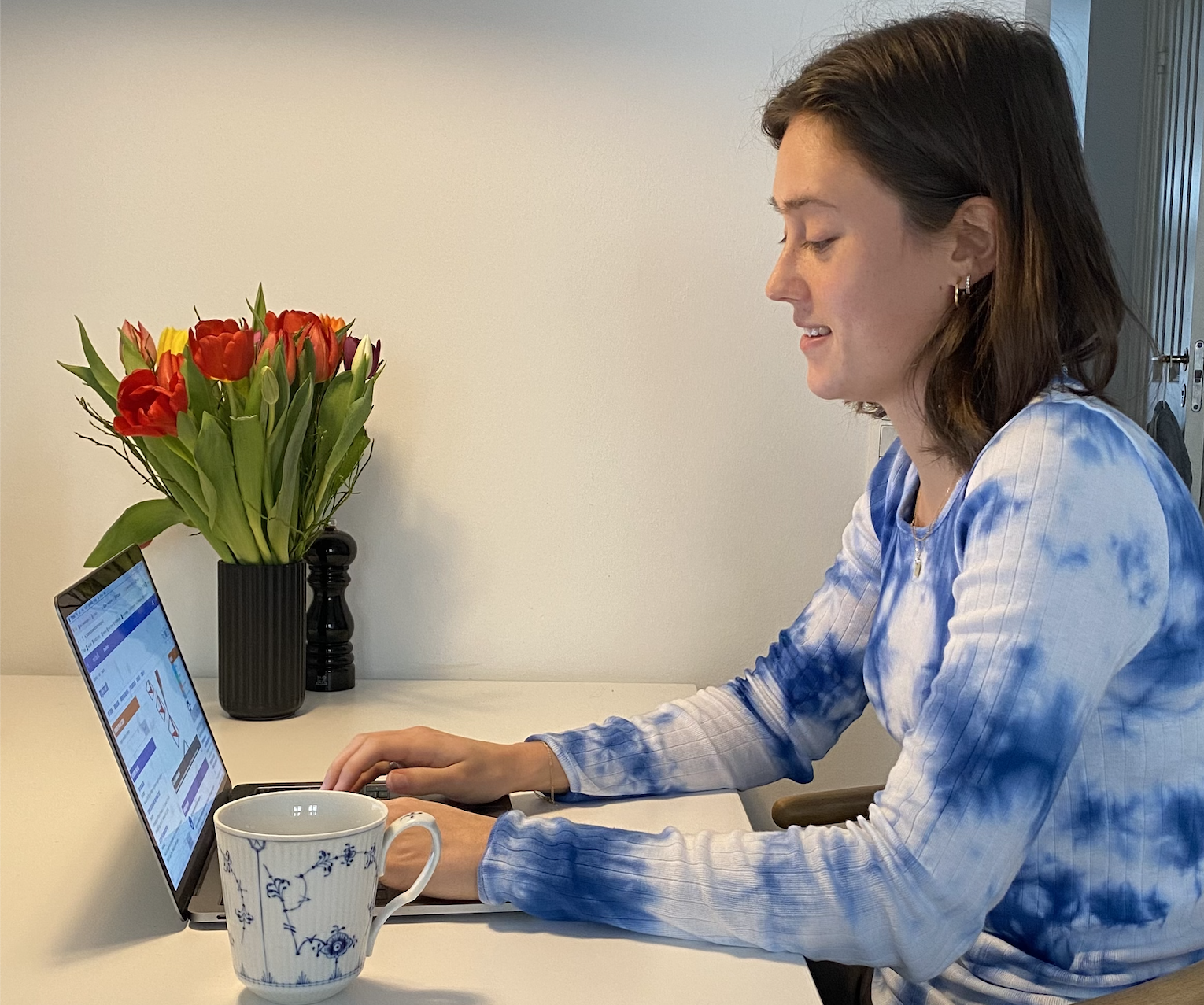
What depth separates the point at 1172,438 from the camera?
2.20 metres

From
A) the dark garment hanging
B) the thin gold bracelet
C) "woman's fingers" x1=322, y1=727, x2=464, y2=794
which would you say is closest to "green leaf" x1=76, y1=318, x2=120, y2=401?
"woman's fingers" x1=322, y1=727, x2=464, y2=794

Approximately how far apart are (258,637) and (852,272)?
2.54ft

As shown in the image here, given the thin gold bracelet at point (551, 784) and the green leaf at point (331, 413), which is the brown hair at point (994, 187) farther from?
the green leaf at point (331, 413)

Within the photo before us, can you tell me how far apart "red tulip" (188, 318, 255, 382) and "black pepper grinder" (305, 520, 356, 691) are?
0.30 metres

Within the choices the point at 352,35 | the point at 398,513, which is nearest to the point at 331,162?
the point at 352,35

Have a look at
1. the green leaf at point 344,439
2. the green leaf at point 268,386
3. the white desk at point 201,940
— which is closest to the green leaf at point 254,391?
the green leaf at point 268,386

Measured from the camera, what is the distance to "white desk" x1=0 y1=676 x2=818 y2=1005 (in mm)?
761

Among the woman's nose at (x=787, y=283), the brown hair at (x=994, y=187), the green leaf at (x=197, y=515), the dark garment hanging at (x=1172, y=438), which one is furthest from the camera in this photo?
the dark garment hanging at (x=1172, y=438)

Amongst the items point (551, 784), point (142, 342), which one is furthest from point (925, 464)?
point (142, 342)

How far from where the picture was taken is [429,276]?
1623 mm

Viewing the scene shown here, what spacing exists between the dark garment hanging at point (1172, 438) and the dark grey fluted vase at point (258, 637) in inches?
60.8

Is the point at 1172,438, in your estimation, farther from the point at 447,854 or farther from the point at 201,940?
the point at 201,940

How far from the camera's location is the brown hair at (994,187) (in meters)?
0.99

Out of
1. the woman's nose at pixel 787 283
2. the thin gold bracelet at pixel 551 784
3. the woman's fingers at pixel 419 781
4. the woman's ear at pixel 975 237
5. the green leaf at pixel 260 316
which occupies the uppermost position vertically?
the woman's ear at pixel 975 237
